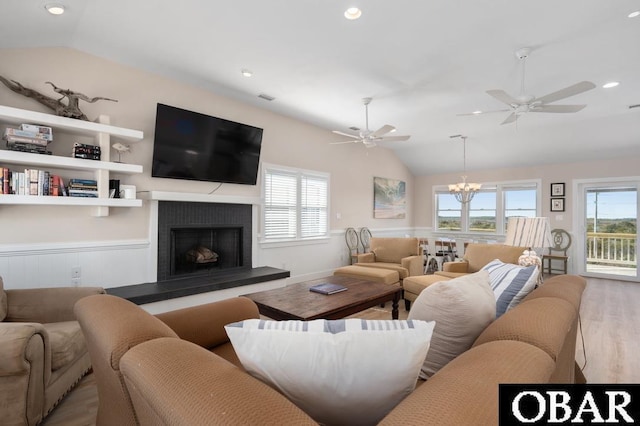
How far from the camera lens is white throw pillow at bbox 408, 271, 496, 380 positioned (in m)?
1.23

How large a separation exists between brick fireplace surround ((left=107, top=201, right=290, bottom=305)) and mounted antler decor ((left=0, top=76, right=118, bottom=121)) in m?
1.20

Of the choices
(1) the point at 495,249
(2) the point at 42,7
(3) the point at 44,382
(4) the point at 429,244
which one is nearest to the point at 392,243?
(1) the point at 495,249

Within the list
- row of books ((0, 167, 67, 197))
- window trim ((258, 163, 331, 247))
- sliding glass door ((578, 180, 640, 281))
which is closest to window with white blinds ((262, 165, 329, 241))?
window trim ((258, 163, 331, 247))

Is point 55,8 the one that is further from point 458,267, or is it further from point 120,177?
point 458,267

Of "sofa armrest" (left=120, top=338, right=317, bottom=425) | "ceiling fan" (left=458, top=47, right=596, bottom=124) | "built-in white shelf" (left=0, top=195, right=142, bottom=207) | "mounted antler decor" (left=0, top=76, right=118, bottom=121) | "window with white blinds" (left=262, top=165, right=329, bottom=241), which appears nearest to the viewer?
"sofa armrest" (left=120, top=338, right=317, bottom=425)

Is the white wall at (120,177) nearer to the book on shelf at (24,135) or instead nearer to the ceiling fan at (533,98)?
the book on shelf at (24,135)

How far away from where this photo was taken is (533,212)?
23.0 feet

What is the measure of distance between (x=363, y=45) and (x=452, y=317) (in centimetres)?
263

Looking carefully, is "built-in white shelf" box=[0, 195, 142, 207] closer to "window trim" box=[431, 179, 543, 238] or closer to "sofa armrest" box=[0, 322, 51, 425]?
"sofa armrest" box=[0, 322, 51, 425]

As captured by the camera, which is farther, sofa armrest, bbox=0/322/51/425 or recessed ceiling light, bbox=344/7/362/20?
recessed ceiling light, bbox=344/7/362/20

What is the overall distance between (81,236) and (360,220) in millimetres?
4775

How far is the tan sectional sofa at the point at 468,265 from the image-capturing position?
3.72 m

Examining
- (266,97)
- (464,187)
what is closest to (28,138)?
(266,97)

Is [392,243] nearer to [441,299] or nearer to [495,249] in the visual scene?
[495,249]
